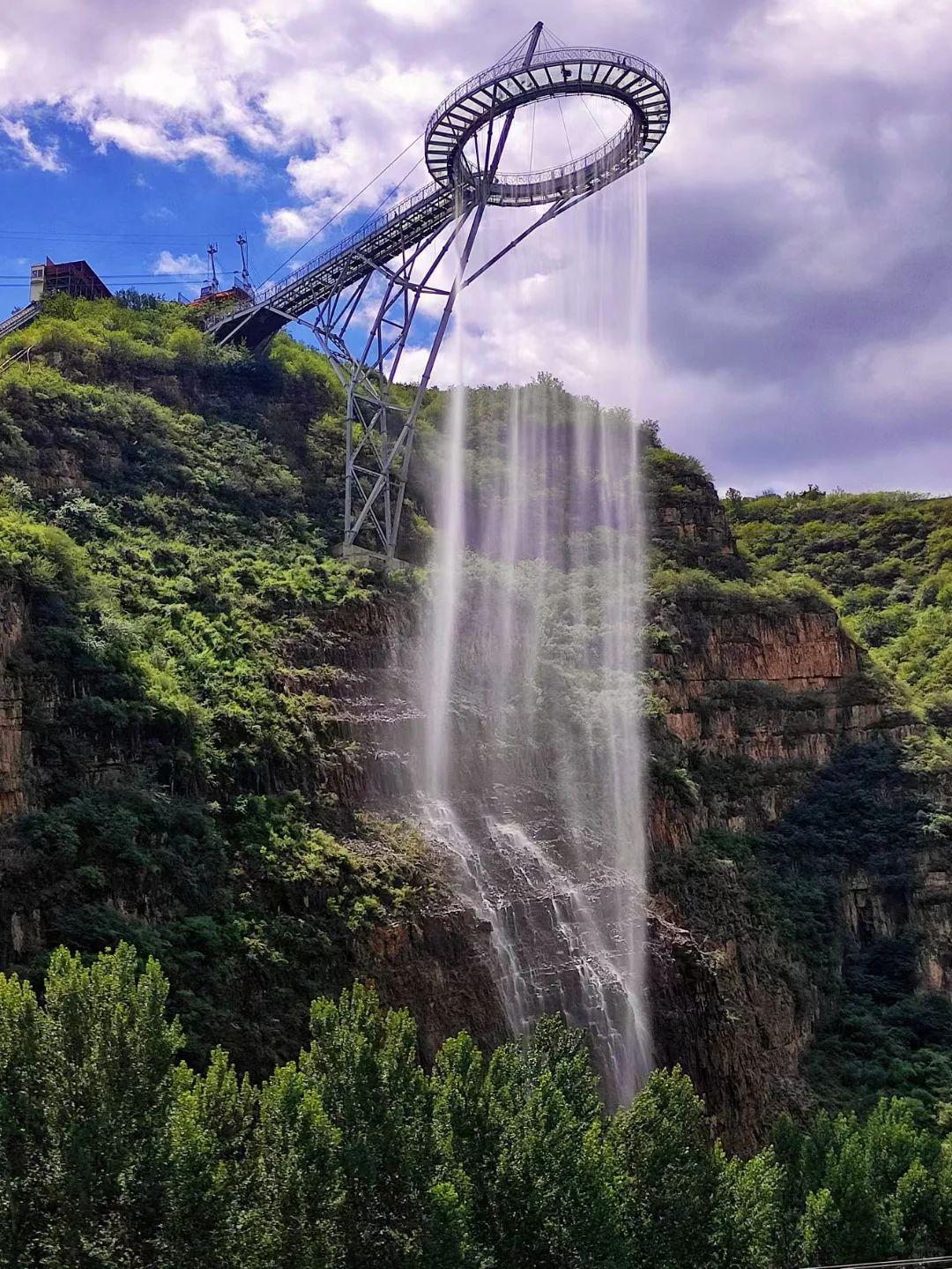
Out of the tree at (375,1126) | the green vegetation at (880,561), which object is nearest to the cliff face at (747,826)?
the green vegetation at (880,561)

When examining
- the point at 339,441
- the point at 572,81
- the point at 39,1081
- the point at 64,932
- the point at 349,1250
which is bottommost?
the point at 349,1250

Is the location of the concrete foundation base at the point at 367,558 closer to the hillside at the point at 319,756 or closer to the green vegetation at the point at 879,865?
the hillside at the point at 319,756

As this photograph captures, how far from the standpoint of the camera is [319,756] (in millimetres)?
39688

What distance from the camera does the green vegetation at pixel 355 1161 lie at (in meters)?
21.7

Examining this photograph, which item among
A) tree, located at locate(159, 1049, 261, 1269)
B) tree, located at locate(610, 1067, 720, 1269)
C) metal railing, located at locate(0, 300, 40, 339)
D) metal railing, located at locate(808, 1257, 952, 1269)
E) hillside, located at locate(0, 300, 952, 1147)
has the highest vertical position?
metal railing, located at locate(0, 300, 40, 339)

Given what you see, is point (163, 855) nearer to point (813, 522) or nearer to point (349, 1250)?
point (349, 1250)

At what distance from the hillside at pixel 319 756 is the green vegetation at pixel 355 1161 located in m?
5.64

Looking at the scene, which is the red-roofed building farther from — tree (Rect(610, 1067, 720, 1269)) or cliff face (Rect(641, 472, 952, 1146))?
tree (Rect(610, 1067, 720, 1269))

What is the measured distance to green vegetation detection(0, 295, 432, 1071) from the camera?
31.2 meters

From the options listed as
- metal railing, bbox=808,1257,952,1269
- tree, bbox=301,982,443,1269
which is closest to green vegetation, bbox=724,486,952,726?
metal railing, bbox=808,1257,952,1269

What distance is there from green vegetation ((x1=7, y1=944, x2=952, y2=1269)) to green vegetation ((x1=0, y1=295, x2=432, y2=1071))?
426cm

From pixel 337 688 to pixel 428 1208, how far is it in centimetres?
2168

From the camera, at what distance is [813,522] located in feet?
295

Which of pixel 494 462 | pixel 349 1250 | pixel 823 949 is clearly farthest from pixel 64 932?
pixel 494 462
